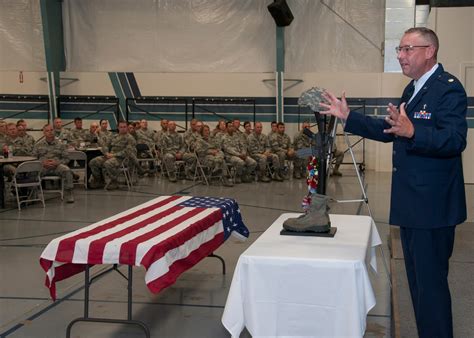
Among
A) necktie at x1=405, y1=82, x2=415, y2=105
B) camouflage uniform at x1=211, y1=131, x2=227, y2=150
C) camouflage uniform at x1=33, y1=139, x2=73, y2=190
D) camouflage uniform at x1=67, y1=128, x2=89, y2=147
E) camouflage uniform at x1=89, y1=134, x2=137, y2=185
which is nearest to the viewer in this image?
necktie at x1=405, y1=82, x2=415, y2=105

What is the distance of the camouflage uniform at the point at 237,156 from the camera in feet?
45.5

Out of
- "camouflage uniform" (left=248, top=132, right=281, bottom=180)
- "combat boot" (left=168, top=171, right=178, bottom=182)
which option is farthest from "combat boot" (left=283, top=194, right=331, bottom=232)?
"camouflage uniform" (left=248, top=132, right=281, bottom=180)

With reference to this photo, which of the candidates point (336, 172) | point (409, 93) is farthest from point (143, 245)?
point (336, 172)

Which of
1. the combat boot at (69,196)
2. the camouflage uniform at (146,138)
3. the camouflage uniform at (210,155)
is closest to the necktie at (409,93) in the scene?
the combat boot at (69,196)

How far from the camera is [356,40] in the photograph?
55.6ft

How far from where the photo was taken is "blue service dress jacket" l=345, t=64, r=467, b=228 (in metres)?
2.81

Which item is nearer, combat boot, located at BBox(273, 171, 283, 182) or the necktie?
the necktie

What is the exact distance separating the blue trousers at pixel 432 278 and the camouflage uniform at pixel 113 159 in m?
9.93

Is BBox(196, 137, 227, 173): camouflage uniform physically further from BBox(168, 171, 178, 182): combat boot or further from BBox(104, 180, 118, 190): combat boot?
BBox(104, 180, 118, 190): combat boot

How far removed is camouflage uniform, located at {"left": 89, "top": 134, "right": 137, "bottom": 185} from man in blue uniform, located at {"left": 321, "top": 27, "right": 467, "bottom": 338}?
32.0 ft

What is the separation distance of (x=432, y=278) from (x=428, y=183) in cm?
45

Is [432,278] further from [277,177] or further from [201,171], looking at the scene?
[277,177]

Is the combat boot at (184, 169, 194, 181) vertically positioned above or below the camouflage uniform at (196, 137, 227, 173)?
below

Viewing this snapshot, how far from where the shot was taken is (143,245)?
12.6ft
